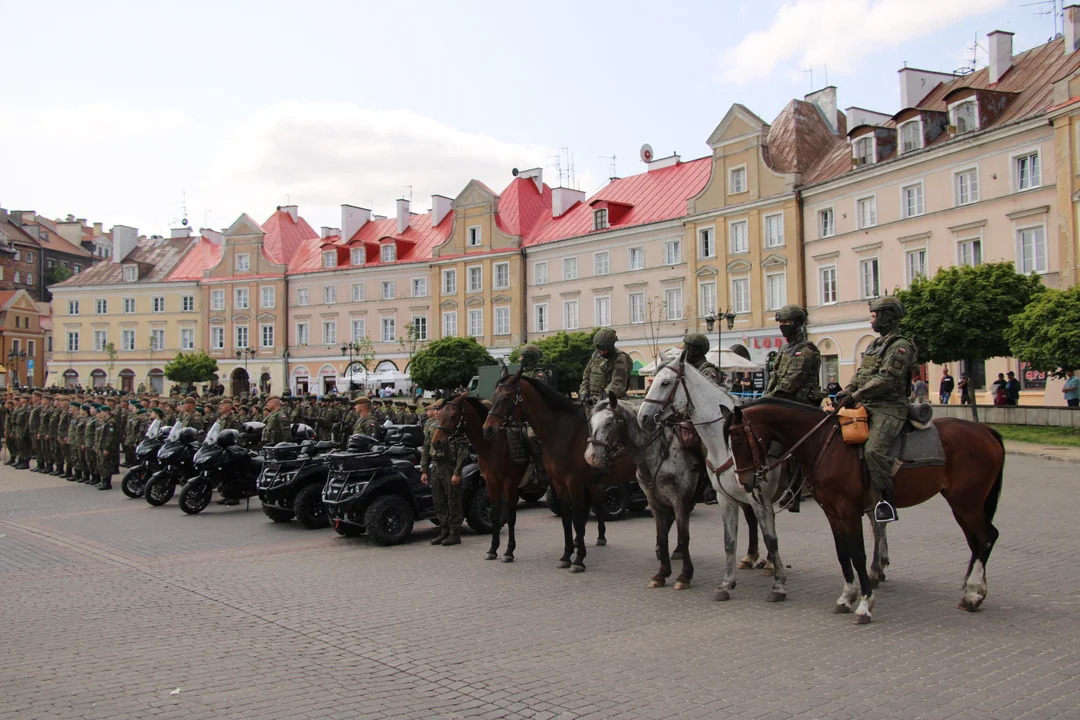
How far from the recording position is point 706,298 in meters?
48.8

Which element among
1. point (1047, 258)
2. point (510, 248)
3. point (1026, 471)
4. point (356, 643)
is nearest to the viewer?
point (356, 643)

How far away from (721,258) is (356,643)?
140 feet

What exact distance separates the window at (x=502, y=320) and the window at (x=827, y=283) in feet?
74.9

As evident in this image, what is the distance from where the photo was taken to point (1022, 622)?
24.0ft

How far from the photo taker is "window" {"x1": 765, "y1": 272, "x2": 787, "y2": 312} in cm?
4503

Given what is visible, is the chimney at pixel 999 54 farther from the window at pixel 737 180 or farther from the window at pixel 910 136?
the window at pixel 737 180

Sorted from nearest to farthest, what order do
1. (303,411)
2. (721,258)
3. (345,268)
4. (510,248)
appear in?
1. (303,411)
2. (721,258)
3. (510,248)
4. (345,268)

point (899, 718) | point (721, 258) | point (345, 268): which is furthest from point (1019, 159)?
point (345, 268)

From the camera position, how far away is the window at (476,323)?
60.8 metres

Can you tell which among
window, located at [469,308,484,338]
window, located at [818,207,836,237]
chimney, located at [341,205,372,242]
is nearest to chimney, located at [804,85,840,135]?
window, located at [818,207,836,237]

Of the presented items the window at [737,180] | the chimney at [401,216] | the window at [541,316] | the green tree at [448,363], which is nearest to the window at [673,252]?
the window at [737,180]

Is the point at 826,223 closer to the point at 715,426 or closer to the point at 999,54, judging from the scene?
the point at 999,54

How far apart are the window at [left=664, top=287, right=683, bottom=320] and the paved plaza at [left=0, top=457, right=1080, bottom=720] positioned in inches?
1502

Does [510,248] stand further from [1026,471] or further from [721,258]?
[1026,471]
